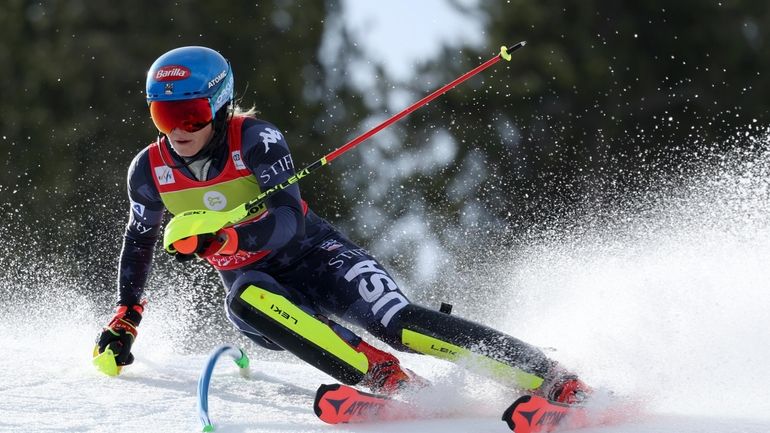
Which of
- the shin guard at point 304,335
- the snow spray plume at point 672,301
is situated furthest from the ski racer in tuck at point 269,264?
the snow spray plume at point 672,301

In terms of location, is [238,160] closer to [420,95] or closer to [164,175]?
[164,175]

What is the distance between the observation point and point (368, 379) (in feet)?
14.0

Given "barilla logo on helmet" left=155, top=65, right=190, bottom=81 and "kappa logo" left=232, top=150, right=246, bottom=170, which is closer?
"barilla logo on helmet" left=155, top=65, right=190, bottom=81

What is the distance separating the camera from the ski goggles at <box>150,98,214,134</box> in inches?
181

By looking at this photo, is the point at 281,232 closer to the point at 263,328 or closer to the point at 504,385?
the point at 263,328

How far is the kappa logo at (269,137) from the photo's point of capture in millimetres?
4677

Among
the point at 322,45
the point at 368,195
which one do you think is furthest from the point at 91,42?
the point at 368,195

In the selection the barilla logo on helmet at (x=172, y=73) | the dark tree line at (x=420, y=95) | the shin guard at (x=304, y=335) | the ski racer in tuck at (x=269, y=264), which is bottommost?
the shin guard at (x=304, y=335)

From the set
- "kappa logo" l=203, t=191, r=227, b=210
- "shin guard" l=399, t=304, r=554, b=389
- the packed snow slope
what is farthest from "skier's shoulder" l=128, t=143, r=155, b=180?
"shin guard" l=399, t=304, r=554, b=389

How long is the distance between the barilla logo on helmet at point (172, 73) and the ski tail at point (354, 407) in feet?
4.76

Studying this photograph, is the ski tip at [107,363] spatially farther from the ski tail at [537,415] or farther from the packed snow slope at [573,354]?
the ski tail at [537,415]

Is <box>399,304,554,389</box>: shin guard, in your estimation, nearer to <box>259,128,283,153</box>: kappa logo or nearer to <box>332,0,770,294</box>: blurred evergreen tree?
<box>259,128,283,153</box>: kappa logo

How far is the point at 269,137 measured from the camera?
4.72 meters

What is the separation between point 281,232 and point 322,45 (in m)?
20.5
